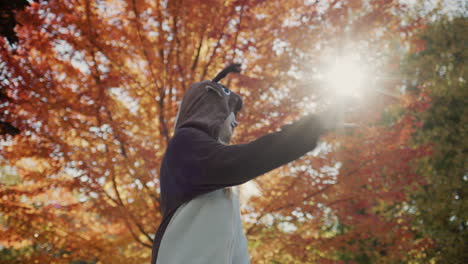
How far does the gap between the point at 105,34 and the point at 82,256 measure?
10.4 feet

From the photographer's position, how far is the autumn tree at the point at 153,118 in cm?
428

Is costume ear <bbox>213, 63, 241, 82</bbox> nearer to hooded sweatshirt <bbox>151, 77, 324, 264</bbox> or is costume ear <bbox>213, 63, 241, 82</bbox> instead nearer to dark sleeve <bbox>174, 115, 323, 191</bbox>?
hooded sweatshirt <bbox>151, 77, 324, 264</bbox>

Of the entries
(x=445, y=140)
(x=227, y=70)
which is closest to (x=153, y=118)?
(x=227, y=70)

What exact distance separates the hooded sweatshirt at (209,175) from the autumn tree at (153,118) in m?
2.79

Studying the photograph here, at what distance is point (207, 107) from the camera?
5.50ft

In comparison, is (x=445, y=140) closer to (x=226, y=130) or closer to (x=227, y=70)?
(x=227, y=70)

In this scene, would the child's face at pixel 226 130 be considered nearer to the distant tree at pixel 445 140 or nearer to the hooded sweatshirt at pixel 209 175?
the hooded sweatshirt at pixel 209 175

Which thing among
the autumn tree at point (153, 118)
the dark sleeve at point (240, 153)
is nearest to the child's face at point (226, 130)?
the dark sleeve at point (240, 153)

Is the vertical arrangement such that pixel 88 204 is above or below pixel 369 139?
below

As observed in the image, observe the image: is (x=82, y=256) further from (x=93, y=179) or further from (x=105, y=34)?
(x=105, y=34)

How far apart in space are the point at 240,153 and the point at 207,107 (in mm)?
555

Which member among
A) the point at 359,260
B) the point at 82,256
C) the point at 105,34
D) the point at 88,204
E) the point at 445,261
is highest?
the point at 105,34

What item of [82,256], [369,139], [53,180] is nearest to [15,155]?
[53,180]

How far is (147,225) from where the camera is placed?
197 inches
